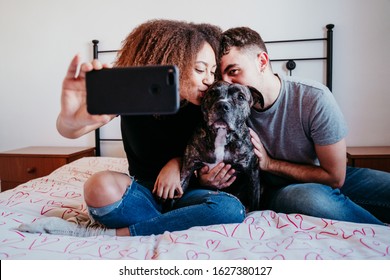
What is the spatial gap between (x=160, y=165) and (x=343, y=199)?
0.75 m

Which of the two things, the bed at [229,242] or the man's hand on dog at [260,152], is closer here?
the bed at [229,242]

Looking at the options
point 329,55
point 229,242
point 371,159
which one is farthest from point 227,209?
point 329,55

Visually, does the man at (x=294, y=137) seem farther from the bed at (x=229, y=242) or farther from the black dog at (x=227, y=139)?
the bed at (x=229, y=242)

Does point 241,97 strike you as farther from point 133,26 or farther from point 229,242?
point 133,26

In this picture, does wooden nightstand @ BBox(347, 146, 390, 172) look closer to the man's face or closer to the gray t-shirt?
the gray t-shirt

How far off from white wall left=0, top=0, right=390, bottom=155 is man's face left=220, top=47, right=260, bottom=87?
1.39 metres

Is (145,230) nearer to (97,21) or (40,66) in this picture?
(97,21)

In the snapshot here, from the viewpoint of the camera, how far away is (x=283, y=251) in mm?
843

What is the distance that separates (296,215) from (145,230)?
21.1 inches

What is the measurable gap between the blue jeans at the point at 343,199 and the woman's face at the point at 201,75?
52 centimetres

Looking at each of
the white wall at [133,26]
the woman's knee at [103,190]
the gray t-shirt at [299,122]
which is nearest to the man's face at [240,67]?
the gray t-shirt at [299,122]

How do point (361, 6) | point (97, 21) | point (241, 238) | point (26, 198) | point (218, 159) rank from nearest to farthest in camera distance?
point (241, 238) < point (218, 159) < point (26, 198) < point (361, 6) < point (97, 21)

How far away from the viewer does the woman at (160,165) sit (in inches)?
40.8

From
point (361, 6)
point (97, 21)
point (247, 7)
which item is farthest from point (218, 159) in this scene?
point (97, 21)
